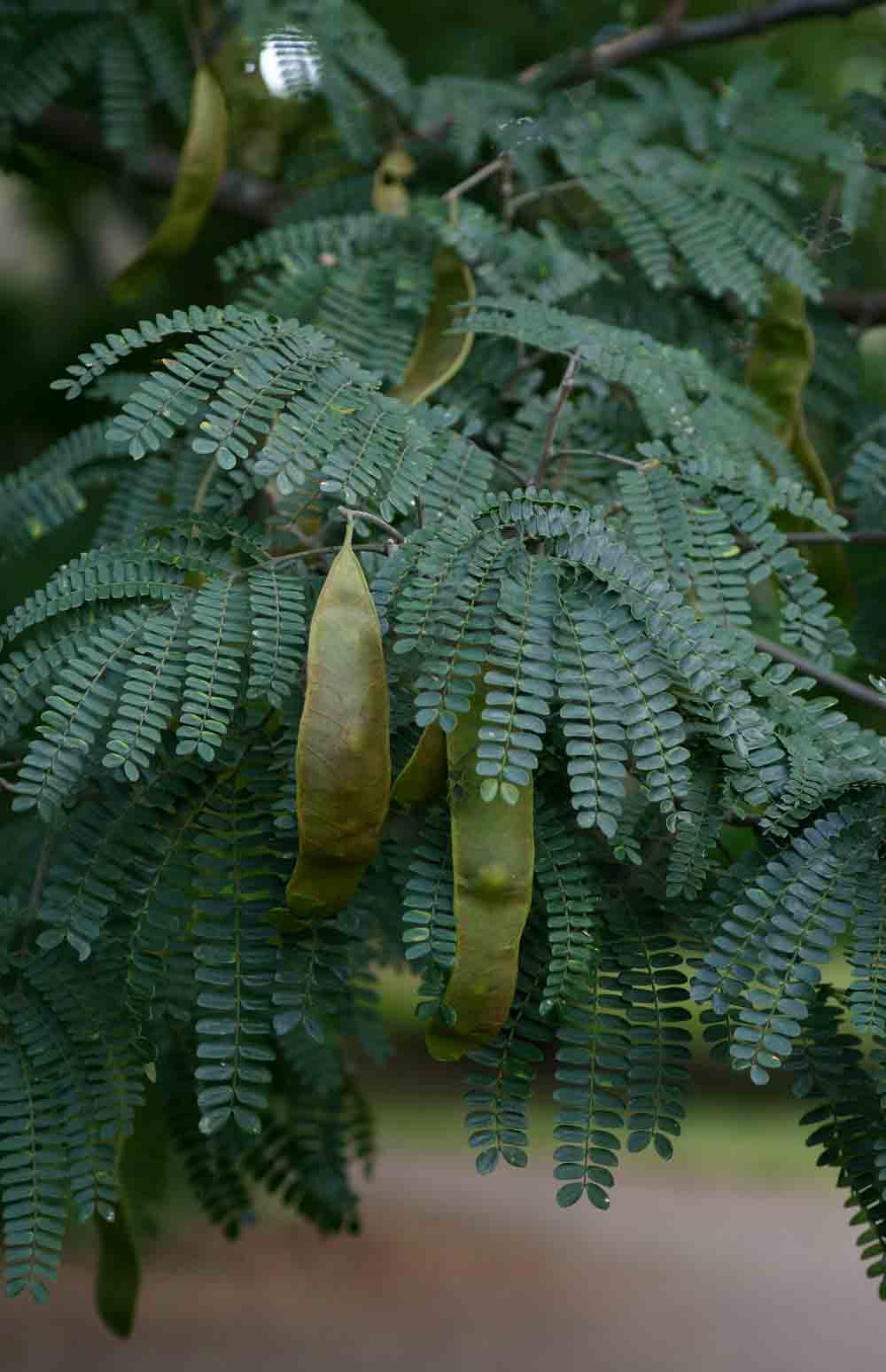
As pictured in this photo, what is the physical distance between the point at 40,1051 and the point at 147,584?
506mm

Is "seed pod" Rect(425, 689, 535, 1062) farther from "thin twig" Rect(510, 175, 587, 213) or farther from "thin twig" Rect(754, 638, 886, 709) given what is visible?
"thin twig" Rect(510, 175, 587, 213)

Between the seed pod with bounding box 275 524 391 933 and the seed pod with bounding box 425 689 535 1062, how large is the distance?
0.24 ft

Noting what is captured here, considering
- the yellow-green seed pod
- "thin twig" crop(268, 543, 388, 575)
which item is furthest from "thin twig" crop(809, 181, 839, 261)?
"thin twig" crop(268, 543, 388, 575)

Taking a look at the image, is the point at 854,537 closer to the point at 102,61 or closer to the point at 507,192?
the point at 507,192

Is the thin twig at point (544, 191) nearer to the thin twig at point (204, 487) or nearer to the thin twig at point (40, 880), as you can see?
the thin twig at point (204, 487)

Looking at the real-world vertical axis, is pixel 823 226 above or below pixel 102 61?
below

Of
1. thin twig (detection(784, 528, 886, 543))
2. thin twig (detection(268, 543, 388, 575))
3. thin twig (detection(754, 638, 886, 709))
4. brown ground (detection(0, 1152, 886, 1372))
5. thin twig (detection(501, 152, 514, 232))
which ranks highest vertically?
thin twig (detection(501, 152, 514, 232))

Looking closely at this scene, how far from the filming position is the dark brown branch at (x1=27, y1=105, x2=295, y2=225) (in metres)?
2.66

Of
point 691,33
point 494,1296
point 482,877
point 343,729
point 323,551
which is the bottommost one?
point 494,1296

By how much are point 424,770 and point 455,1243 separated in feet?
16.6

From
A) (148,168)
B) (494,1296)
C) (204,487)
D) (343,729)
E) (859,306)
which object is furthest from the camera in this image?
(494,1296)

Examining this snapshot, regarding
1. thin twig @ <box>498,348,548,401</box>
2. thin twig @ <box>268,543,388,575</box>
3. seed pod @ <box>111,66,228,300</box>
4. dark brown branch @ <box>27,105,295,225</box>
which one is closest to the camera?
thin twig @ <box>268,543,388,575</box>

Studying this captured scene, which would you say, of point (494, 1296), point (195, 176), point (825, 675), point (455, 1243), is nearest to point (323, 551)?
point (825, 675)

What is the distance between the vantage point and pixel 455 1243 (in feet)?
18.7
